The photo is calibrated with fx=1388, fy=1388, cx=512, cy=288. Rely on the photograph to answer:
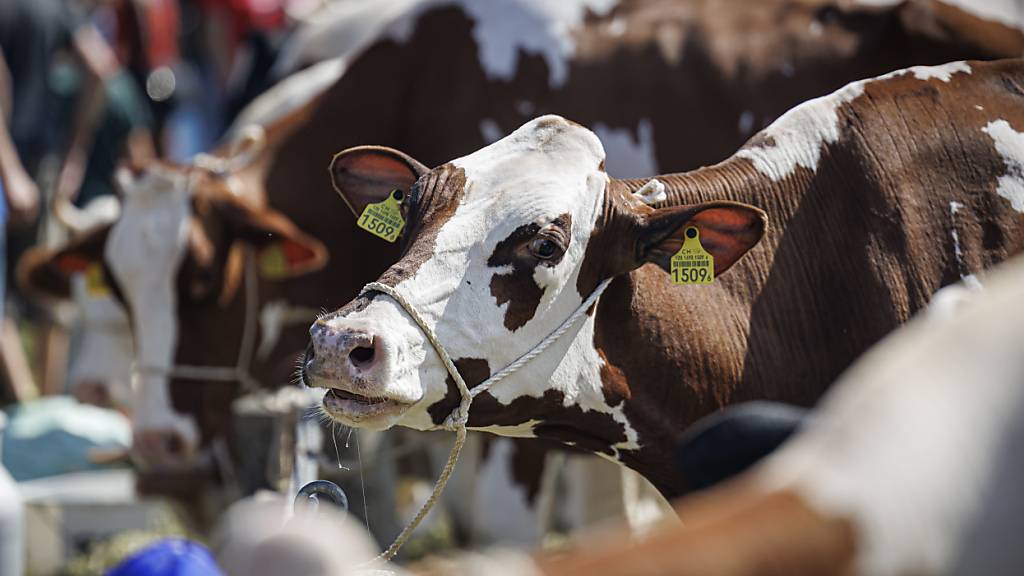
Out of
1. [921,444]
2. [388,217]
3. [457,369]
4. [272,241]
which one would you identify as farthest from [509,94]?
[921,444]

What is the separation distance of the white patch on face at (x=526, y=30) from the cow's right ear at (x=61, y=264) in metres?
1.84

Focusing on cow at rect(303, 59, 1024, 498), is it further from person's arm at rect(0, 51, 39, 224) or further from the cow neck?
person's arm at rect(0, 51, 39, 224)

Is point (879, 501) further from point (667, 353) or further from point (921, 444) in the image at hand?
point (667, 353)

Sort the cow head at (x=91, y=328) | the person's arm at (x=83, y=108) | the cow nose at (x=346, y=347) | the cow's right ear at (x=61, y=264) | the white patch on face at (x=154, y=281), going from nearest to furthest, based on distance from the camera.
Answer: the cow nose at (x=346, y=347) → the white patch on face at (x=154, y=281) → the cow's right ear at (x=61, y=264) → the cow head at (x=91, y=328) → the person's arm at (x=83, y=108)

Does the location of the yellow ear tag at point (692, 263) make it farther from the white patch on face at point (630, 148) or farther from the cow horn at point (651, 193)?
the white patch on face at point (630, 148)

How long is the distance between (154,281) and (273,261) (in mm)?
502

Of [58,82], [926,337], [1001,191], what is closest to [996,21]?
[1001,191]

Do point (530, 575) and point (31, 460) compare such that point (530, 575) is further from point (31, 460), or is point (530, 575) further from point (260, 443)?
point (31, 460)

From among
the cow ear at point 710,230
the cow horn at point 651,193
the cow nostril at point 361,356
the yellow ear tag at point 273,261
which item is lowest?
the yellow ear tag at point 273,261

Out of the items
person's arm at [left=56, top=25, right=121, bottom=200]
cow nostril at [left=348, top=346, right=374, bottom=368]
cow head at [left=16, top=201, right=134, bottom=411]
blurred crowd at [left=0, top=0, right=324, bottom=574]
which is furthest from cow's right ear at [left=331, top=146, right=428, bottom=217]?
person's arm at [left=56, top=25, right=121, bottom=200]

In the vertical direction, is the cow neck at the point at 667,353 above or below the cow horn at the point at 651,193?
below

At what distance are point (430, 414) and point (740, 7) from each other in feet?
10.5

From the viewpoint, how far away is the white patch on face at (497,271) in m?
3.06

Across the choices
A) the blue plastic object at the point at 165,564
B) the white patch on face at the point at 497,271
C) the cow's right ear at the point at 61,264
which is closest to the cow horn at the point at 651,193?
the white patch on face at the point at 497,271
